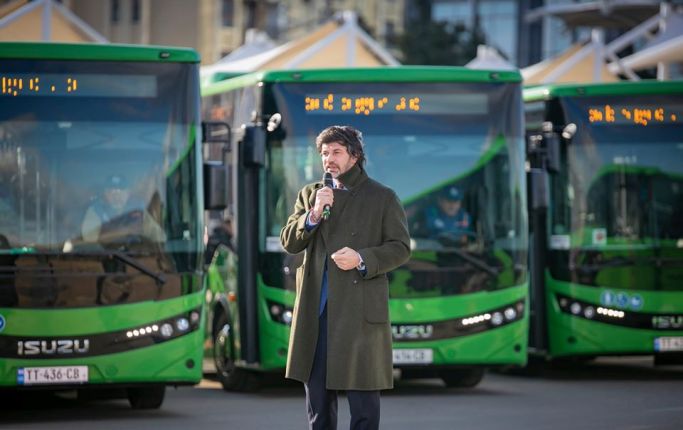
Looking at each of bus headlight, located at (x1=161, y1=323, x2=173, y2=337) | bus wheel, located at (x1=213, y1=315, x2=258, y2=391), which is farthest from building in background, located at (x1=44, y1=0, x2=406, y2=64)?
bus headlight, located at (x1=161, y1=323, x2=173, y2=337)

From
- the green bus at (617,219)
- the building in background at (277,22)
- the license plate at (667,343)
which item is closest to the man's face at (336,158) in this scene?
the green bus at (617,219)

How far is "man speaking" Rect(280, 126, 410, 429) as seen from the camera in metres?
8.87

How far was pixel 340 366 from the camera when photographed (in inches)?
348

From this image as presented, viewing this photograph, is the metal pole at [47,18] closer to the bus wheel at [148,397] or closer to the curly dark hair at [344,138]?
the bus wheel at [148,397]

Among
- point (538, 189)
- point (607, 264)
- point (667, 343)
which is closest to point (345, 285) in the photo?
point (538, 189)

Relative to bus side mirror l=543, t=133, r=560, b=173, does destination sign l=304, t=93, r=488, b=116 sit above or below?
above

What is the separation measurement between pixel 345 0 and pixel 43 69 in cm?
8207

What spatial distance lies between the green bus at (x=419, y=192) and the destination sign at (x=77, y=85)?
1594mm

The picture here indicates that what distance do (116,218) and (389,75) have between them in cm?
317

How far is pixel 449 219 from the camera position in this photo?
15.4 m

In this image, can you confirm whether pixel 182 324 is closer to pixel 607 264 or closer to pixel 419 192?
pixel 419 192

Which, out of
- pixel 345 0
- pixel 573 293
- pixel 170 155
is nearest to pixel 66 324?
pixel 170 155

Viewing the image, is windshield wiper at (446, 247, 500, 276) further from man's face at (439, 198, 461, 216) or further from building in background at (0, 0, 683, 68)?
building in background at (0, 0, 683, 68)

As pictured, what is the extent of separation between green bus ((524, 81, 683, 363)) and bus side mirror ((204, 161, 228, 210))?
3.96 m
